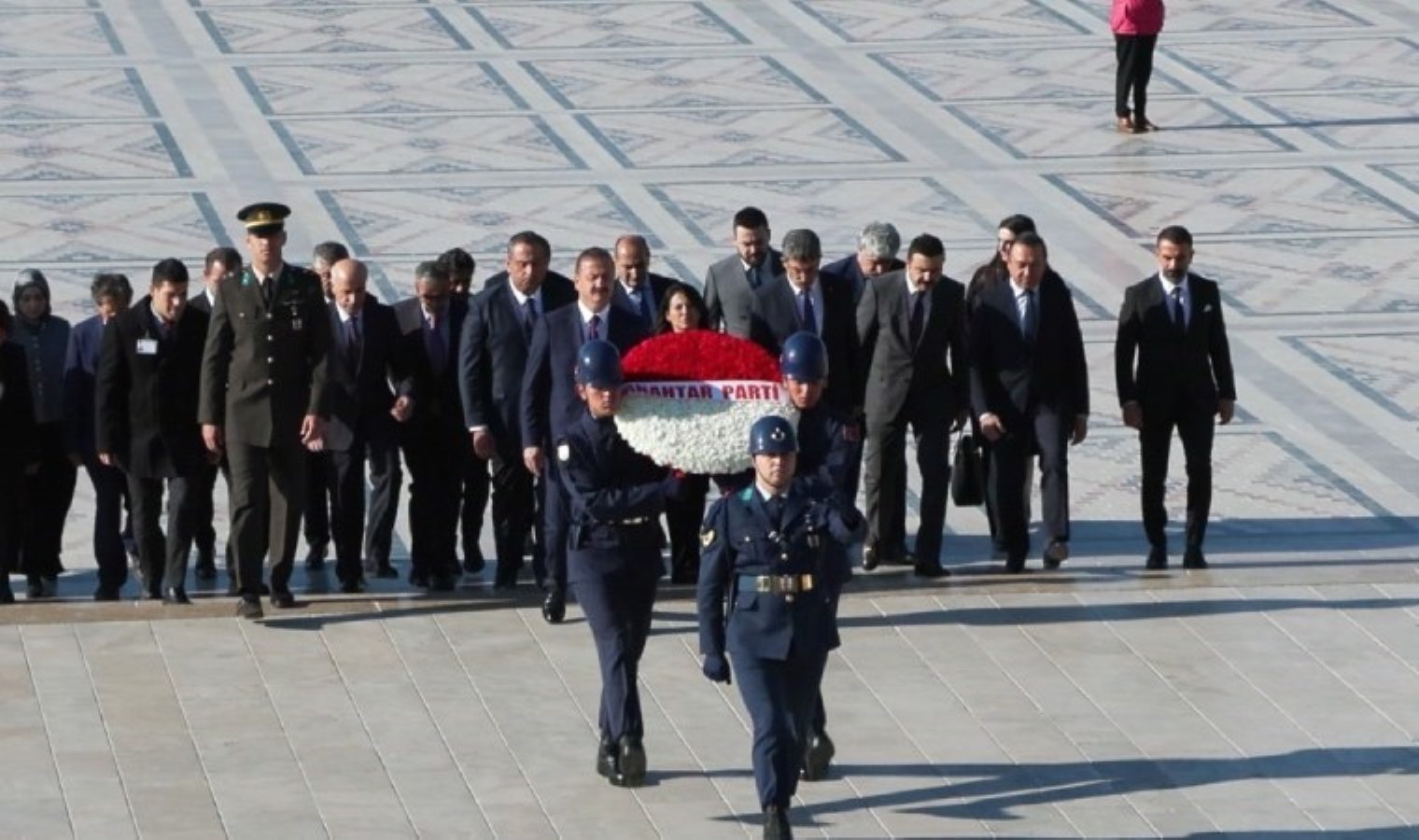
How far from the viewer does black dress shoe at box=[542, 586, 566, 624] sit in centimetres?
1114

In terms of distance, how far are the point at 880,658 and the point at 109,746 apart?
107 inches

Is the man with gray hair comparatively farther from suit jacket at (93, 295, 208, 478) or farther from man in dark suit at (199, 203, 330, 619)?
suit jacket at (93, 295, 208, 478)

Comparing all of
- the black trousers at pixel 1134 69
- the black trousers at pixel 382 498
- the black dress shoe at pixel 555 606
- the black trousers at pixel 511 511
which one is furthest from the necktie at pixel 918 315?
the black trousers at pixel 1134 69

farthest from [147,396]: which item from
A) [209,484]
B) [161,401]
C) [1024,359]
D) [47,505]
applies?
[1024,359]

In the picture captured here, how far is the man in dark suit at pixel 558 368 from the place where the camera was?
36.0 feet

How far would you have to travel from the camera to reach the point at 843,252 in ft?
Result: 59.3

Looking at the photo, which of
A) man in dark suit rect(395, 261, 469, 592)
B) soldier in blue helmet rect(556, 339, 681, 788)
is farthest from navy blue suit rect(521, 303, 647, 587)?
soldier in blue helmet rect(556, 339, 681, 788)

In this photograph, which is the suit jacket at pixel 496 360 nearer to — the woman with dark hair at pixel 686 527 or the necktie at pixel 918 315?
the woman with dark hair at pixel 686 527

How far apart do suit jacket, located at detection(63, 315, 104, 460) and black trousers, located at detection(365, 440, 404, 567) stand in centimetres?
111

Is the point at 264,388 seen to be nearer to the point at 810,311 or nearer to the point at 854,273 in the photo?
the point at 810,311

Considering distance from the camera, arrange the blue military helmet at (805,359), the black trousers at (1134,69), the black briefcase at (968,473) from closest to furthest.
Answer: the blue military helmet at (805,359) → the black briefcase at (968,473) → the black trousers at (1134,69)

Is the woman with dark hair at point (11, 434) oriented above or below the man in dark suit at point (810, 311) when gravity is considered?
below

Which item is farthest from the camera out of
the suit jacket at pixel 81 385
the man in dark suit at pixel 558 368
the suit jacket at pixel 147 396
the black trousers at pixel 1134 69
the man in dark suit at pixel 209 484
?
the black trousers at pixel 1134 69

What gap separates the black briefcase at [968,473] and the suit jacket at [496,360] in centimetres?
184
